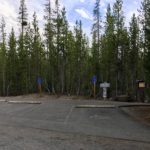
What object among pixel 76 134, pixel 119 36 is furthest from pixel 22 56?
pixel 76 134

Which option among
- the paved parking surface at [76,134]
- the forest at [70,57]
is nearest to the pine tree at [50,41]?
the forest at [70,57]

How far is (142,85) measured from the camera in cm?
2944

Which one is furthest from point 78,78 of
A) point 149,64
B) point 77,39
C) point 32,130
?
point 32,130

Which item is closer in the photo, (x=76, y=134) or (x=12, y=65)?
(x=76, y=134)

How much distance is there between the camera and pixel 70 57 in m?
47.9

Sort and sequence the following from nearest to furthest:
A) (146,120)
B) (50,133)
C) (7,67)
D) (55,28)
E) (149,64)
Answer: (50,133)
(146,120)
(149,64)
(55,28)
(7,67)

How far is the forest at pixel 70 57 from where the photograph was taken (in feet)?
151

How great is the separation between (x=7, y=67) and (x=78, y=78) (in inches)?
488

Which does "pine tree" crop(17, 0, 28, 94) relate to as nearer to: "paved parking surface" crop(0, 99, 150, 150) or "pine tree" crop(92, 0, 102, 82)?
"pine tree" crop(92, 0, 102, 82)

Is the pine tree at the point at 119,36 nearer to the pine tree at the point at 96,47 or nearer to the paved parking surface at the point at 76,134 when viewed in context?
the pine tree at the point at 96,47

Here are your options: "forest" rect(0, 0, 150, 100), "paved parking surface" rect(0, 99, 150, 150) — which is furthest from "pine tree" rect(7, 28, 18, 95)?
"paved parking surface" rect(0, 99, 150, 150)

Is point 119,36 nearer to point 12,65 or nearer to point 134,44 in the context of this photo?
point 134,44

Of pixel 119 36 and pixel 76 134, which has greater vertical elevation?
pixel 119 36

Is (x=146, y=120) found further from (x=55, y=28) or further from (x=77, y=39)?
(x=77, y=39)
